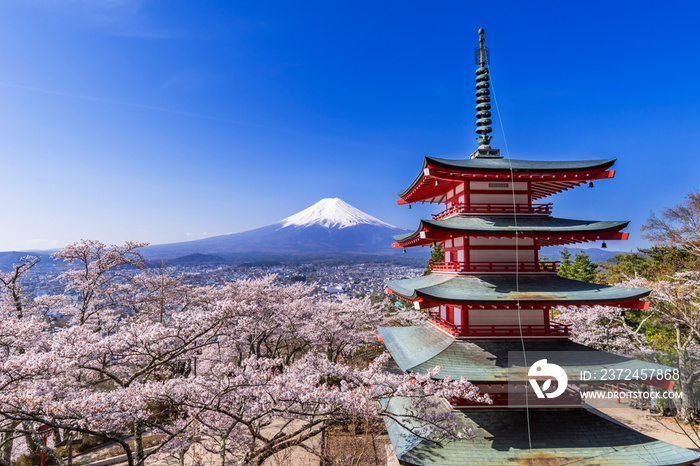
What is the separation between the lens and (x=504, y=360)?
8156 millimetres

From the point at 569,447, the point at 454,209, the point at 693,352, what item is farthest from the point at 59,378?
the point at 693,352

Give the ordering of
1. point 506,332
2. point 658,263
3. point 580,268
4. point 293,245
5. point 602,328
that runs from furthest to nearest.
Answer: point 293,245 → point 580,268 → point 658,263 → point 602,328 → point 506,332

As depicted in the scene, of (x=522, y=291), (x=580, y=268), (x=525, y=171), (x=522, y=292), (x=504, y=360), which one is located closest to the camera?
(x=504, y=360)

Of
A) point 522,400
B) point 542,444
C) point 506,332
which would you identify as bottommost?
point 542,444

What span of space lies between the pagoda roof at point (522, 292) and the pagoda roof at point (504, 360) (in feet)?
4.21

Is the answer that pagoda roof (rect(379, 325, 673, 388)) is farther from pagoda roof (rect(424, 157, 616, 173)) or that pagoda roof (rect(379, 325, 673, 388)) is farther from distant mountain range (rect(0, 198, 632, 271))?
distant mountain range (rect(0, 198, 632, 271))

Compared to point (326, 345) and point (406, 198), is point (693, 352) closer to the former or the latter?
point (406, 198)

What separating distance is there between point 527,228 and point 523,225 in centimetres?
54

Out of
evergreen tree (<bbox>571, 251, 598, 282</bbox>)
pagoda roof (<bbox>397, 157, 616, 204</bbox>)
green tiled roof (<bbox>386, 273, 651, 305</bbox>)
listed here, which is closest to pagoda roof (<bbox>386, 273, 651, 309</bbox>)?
Result: green tiled roof (<bbox>386, 273, 651, 305</bbox>)

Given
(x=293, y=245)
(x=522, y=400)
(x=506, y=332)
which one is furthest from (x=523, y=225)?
(x=293, y=245)

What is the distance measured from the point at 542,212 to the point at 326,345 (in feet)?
55.7

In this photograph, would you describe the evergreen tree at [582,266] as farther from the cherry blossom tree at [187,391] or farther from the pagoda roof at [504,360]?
the cherry blossom tree at [187,391]

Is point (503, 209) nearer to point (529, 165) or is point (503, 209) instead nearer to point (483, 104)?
point (529, 165)

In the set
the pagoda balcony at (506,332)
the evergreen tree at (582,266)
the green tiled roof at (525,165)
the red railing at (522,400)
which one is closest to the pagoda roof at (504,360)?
the pagoda balcony at (506,332)
